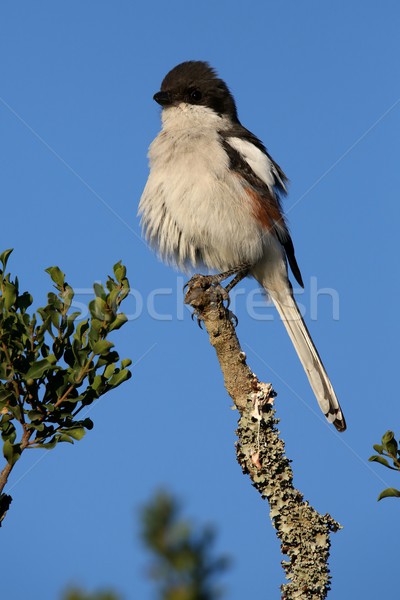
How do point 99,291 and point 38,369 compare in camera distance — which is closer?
point 38,369

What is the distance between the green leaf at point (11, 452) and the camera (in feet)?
7.72

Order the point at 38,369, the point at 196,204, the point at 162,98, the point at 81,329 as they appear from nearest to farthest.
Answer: the point at 38,369, the point at 81,329, the point at 196,204, the point at 162,98

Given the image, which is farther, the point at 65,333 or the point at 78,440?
the point at 65,333

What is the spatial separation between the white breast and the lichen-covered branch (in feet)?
5.54

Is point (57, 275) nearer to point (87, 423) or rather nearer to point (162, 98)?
point (87, 423)

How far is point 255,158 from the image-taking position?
592 cm

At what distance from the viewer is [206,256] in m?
6.00

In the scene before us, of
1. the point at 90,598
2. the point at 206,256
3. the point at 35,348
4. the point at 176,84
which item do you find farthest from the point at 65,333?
the point at 176,84

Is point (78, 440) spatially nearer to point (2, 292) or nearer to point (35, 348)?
point (35, 348)

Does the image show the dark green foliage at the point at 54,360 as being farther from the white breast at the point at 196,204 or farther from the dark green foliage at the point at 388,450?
the white breast at the point at 196,204

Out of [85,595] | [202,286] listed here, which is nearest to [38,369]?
[85,595]

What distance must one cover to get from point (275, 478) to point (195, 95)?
4.14 meters

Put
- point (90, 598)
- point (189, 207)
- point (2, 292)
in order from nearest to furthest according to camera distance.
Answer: point (90, 598), point (2, 292), point (189, 207)

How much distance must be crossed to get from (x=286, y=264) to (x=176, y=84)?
1.96 meters
